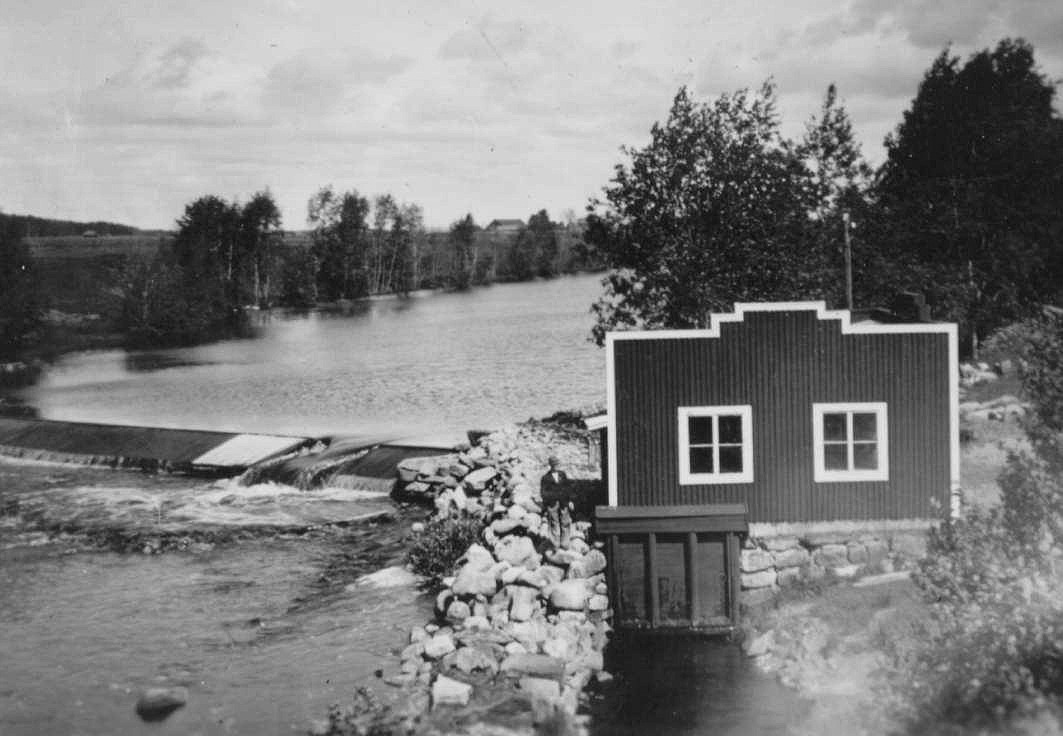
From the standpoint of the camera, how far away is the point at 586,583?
20.1m

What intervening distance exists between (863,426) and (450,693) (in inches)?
384

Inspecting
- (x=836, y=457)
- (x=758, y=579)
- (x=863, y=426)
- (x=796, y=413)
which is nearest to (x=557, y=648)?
(x=758, y=579)

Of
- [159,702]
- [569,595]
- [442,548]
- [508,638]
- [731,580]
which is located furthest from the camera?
[442,548]

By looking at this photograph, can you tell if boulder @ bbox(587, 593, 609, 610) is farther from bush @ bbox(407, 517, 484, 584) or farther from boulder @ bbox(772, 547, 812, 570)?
bush @ bbox(407, 517, 484, 584)

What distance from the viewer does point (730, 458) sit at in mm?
20375

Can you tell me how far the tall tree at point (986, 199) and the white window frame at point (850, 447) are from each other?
17.9 metres

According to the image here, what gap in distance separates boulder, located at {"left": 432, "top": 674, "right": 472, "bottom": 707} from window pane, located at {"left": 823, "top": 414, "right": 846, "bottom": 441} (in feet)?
29.0

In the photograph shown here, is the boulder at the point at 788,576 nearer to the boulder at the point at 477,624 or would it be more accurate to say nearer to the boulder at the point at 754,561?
the boulder at the point at 754,561

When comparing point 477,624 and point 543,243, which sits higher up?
point 543,243

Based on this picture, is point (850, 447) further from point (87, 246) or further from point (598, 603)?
point (87, 246)

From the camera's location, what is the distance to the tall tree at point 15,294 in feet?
249

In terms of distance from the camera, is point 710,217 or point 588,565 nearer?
point 588,565

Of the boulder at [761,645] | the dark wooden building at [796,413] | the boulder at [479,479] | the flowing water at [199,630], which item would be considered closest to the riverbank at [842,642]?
the boulder at [761,645]

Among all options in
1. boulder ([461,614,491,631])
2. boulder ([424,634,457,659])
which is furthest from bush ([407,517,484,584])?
boulder ([424,634,457,659])
